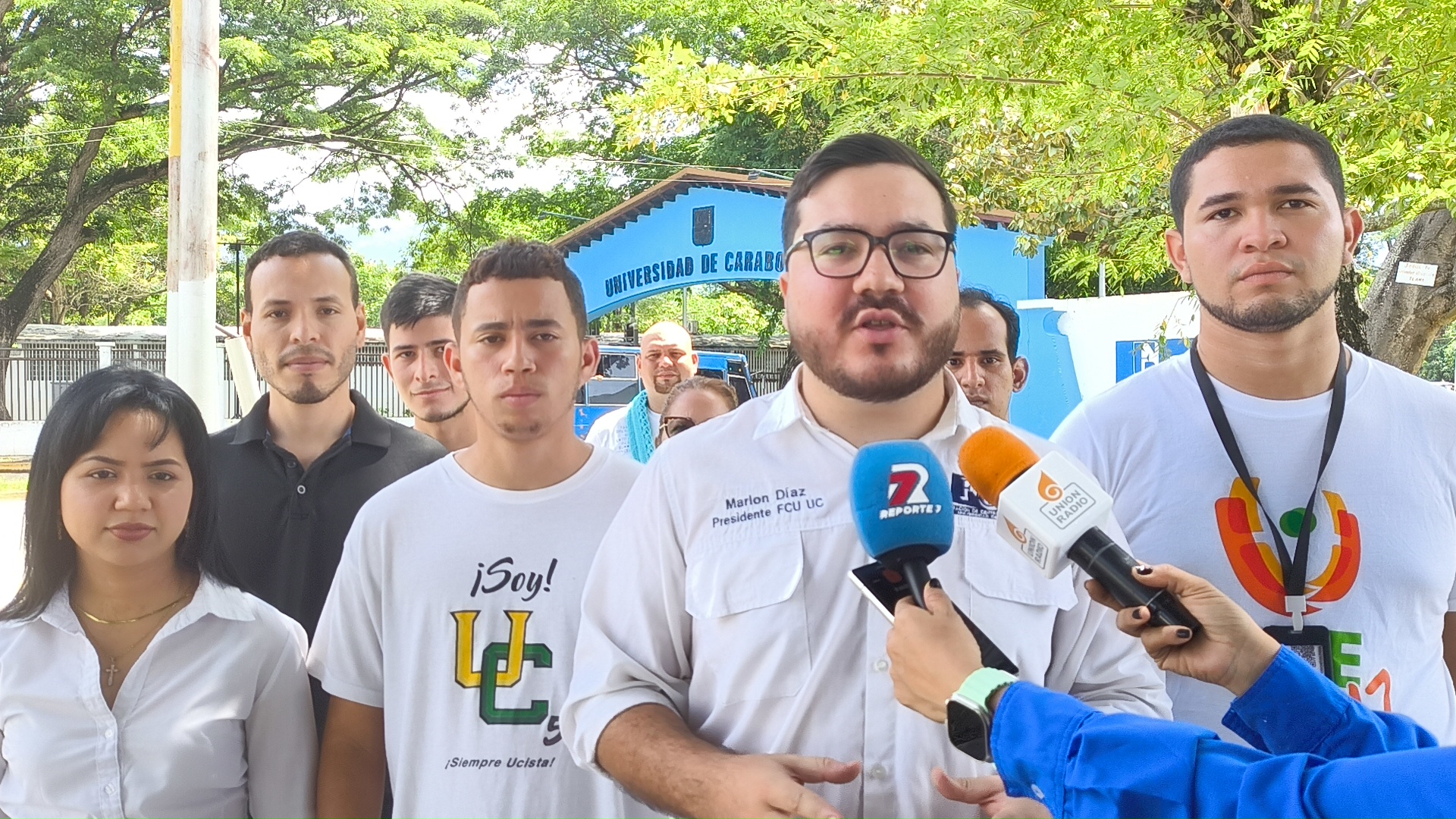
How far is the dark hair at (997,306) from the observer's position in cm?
407

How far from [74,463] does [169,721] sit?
0.59 meters

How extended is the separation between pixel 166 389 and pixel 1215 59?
4.30m

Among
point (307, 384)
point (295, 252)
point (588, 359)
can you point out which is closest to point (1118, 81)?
point (588, 359)

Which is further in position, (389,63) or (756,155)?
(756,155)

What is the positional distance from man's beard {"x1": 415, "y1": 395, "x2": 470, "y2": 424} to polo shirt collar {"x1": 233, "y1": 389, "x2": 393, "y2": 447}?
57cm

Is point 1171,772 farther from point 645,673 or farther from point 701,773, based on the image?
point 645,673

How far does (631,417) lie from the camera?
6855 mm

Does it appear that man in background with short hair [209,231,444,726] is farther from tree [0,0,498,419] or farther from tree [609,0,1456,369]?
tree [0,0,498,419]

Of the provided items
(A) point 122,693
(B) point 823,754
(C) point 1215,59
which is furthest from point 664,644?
(C) point 1215,59

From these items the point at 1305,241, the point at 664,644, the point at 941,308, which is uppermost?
the point at 1305,241

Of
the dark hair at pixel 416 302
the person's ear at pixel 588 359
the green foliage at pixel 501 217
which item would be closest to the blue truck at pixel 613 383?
the green foliage at pixel 501 217

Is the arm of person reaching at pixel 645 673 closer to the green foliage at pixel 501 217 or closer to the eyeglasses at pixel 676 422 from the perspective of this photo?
the eyeglasses at pixel 676 422

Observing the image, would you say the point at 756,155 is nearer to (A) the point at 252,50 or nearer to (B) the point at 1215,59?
(A) the point at 252,50

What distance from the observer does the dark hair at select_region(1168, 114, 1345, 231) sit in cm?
263
